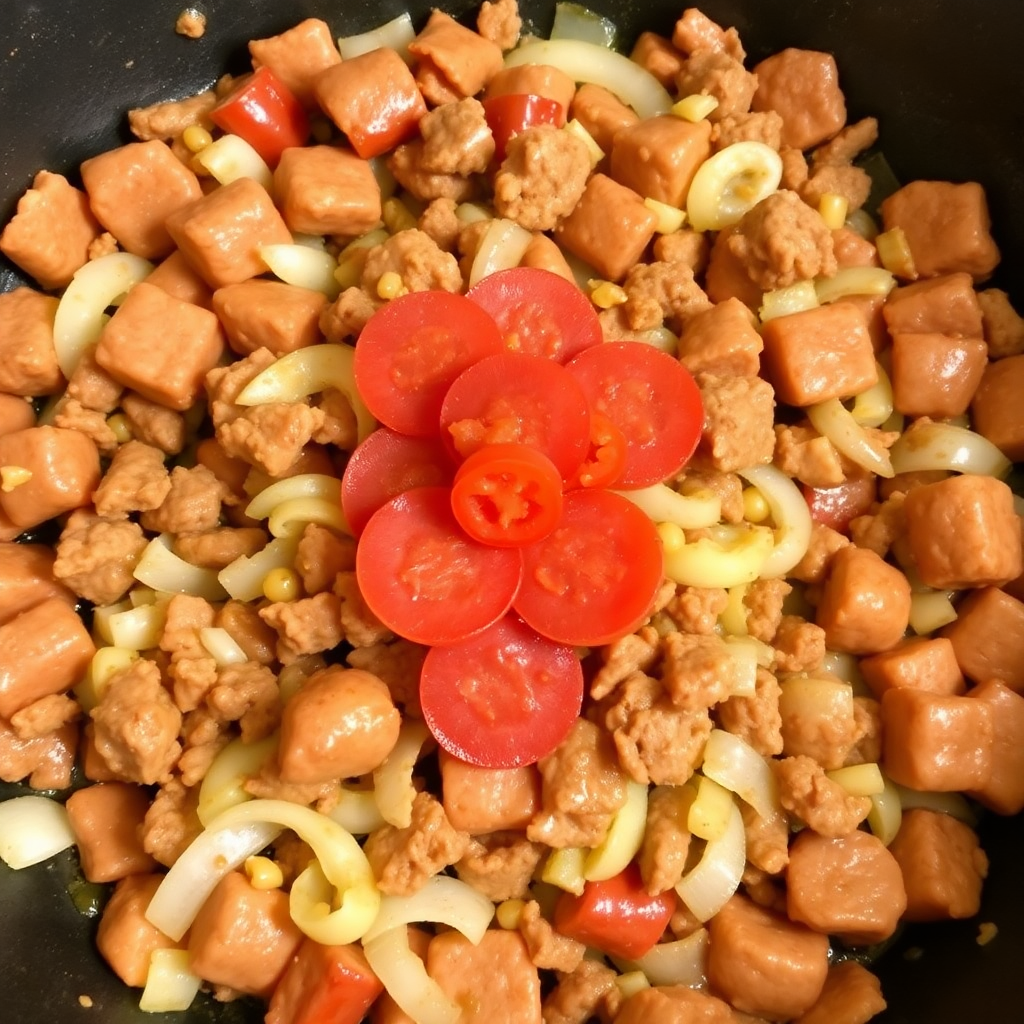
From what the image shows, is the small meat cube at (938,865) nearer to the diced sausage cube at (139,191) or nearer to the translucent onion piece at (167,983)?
the translucent onion piece at (167,983)

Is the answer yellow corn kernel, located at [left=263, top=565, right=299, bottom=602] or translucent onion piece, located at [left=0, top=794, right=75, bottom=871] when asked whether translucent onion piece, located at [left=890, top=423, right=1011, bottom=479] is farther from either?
translucent onion piece, located at [left=0, top=794, right=75, bottom=871]

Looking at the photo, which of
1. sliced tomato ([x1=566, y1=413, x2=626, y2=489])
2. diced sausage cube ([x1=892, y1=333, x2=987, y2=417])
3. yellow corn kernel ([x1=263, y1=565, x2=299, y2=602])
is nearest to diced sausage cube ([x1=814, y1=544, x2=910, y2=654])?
diced sausage cube ([x1=892, y1=333, x2=987, y2=417])

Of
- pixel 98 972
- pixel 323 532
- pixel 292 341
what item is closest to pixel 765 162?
pixel 292 341

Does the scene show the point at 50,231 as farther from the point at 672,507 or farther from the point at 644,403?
the point at 672,507

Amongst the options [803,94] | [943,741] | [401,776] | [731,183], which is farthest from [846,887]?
[803,94]

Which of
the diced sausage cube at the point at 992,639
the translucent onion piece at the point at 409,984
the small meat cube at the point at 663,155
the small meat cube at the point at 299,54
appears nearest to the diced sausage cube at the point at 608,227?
the small meat cube at the point at 663,155

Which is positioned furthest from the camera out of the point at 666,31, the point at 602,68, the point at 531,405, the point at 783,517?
the point at 666,31
